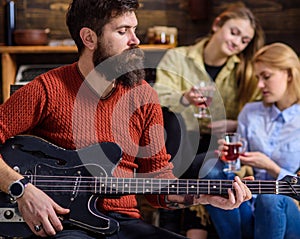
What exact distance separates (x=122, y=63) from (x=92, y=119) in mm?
181

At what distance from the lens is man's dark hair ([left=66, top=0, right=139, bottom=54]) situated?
1.87 metres

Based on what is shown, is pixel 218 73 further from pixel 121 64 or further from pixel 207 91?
pixel 121 64

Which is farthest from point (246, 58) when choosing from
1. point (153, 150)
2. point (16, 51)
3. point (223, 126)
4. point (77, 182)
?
point (77, 182)

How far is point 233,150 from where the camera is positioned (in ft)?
8.64

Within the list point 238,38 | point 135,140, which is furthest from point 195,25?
point 135,140

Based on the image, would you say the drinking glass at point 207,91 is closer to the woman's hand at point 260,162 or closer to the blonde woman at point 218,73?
the blonde woman at point 218,73

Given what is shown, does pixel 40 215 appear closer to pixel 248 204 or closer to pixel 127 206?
pixel 127 206

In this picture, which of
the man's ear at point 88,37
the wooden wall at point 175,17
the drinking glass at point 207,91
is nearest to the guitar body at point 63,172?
the man's ear at point 88,37

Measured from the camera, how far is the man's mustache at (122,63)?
6.24 ft

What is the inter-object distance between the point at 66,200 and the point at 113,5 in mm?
551

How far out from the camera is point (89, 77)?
195 cm

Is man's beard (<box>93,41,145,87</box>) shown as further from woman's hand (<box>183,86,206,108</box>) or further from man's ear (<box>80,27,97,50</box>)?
woman's hand (<box>183,86,206,108</box>)

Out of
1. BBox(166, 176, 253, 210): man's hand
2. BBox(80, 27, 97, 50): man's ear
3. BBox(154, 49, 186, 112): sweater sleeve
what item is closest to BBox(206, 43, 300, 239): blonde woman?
BBox(154, 49, 186, 112): sweater sleeve

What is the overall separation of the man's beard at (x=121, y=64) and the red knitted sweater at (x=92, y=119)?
4cm
